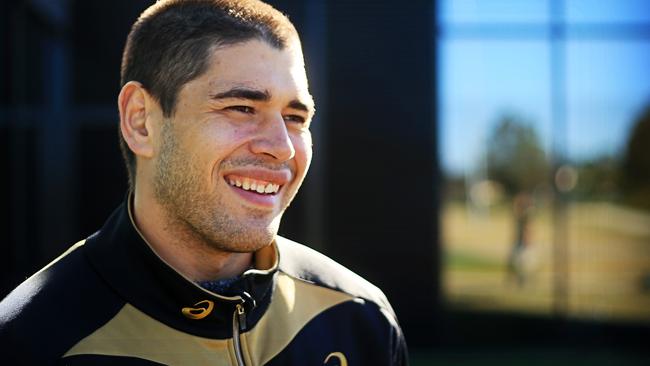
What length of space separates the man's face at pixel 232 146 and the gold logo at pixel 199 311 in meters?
0.14

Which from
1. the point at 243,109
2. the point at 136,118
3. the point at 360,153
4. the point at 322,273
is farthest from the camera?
the point at 360,153

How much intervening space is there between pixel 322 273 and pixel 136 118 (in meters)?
0.63

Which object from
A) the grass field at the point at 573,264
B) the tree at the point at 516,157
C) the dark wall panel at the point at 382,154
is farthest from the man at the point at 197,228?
the tree at the point at 516,157

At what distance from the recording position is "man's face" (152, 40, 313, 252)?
1.75 metres

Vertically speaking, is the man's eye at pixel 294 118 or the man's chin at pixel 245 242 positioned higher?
the man's eye at pixel 294 118

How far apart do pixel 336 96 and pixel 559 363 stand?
3219 mm

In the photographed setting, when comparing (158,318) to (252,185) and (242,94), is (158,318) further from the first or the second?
(242,94)

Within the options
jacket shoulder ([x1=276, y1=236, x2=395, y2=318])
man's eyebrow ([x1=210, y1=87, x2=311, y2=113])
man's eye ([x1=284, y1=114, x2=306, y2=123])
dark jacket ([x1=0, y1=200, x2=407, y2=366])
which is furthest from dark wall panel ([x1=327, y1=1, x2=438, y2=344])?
man's eyebrow ([x1=210, y1=87, x2=311, y2=113])

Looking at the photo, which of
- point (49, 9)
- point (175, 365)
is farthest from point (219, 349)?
point (49, 9)

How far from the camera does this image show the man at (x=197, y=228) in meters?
1.68

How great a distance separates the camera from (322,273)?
6.82 ft

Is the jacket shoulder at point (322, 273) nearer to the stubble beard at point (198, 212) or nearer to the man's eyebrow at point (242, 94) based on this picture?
the stubble beard at point (198, 212)

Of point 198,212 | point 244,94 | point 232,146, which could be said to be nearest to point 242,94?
point 244,94

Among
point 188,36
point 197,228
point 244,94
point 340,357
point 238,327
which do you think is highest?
point 188,36
